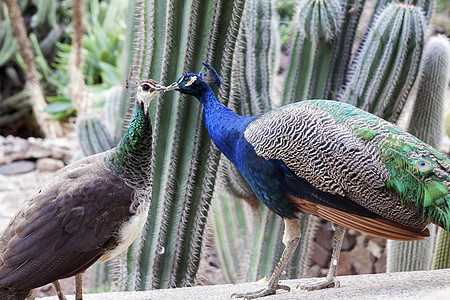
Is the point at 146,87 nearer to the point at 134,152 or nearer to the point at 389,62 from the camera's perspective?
the point at 134,152

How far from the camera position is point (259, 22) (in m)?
4.40

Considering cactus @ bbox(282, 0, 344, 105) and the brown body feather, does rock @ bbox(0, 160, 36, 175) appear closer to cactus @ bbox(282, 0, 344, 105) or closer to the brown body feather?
cactus @ bbox(282, 0, 344, 105)

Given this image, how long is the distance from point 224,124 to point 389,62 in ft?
5.89

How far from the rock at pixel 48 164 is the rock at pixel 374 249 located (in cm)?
409

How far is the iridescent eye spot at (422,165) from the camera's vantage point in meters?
2.27

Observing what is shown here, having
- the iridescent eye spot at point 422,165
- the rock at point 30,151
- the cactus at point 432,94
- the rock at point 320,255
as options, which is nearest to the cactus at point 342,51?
the cactus at point 432,94

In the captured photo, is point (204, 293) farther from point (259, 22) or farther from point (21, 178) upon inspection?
point (21, 178)

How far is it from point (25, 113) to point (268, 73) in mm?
8185

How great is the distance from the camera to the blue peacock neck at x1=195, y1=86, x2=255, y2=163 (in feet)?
8.61

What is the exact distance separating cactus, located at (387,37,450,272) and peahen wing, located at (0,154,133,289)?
2616mm

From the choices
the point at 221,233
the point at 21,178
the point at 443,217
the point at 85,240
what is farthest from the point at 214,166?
the point at 21,178

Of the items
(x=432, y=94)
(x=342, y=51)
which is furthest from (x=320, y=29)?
(x=432, y=94)

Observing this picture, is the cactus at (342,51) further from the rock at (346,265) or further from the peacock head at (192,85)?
the rock at (346,265)

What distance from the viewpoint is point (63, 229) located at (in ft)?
7.63
